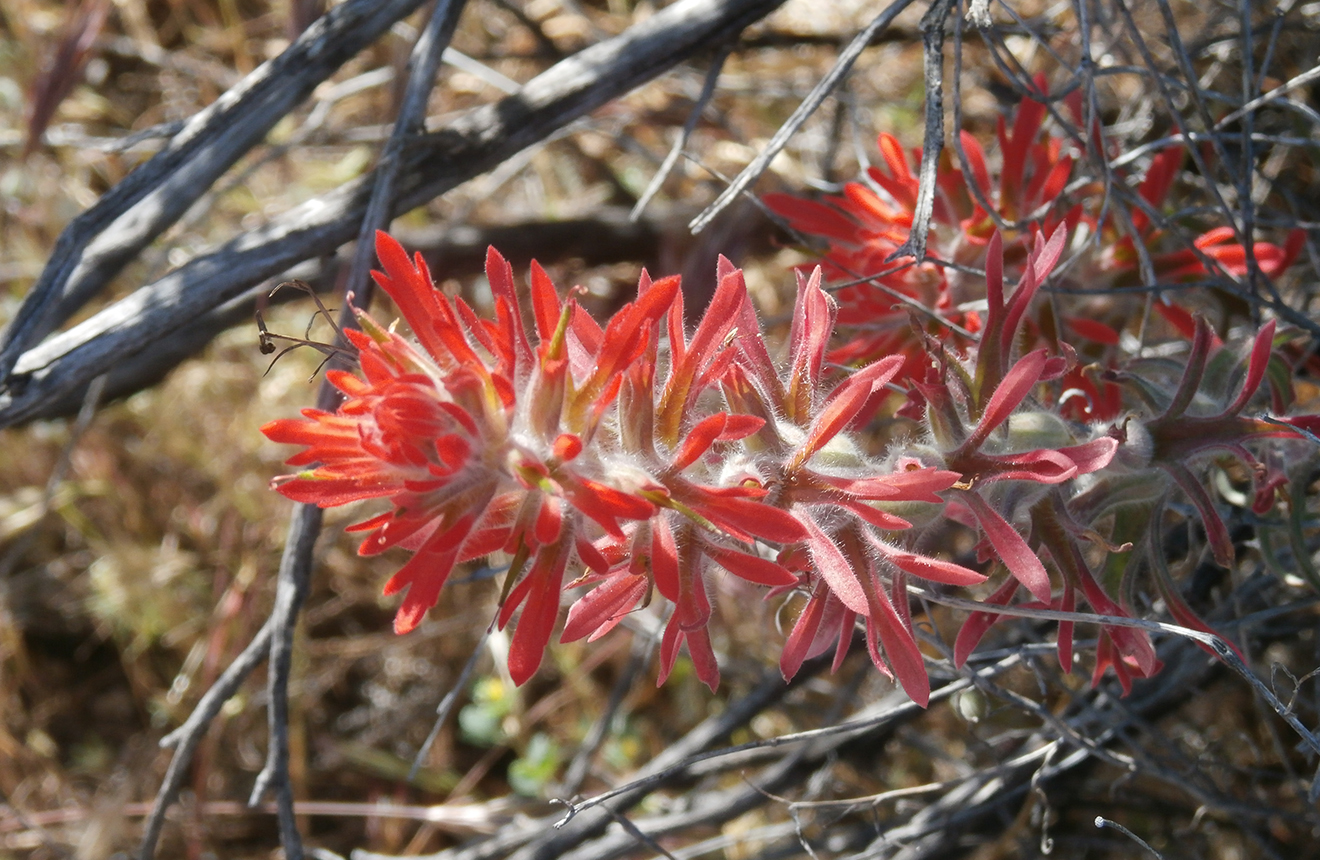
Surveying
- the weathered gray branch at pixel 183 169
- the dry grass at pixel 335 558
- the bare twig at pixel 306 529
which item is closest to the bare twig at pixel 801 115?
the bare twig at pixel 306 529

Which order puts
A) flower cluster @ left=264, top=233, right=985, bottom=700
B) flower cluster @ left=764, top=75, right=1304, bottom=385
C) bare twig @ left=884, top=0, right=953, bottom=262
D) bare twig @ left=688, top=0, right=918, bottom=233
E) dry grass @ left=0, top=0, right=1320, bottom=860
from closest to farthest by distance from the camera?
flower cluster @ left=264, top=233, right=985, bottom=700, bare twig @ left=884, top=0, right=953, bottom=262, bare twig @ left=688, top=0, right=918, bottom=233, flower cluster @ left=764, top=75, right=1304, bottom=385, dry grass @ left=0, top=0, right=1320, bottom=860

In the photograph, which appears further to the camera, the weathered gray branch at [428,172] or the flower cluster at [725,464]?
the weathered gray branch at [428,172]

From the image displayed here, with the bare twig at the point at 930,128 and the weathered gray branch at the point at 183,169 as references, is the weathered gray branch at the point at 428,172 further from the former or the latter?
the bare twig at the point at 930,128

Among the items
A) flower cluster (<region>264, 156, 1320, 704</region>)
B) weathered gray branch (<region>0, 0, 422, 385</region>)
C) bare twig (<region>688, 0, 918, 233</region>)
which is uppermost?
weathered gray branch (<region>0, 0, 422, 385</region>)

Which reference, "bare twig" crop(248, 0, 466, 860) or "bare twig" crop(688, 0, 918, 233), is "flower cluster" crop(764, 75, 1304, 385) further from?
"bare twig" crop(248, 0, 466, 860)

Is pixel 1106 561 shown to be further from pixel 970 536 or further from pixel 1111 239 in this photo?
pixel 970 536

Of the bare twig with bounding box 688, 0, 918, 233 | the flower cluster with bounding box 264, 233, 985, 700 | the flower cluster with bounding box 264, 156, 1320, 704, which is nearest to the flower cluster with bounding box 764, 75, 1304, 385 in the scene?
the bare twig with bounding box 688, 0, 918, 233

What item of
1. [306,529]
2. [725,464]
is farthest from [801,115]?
[306,529]

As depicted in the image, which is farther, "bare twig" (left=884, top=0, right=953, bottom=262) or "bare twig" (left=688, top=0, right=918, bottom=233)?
"bare twig" (left=688, top=0, right=918, bottom=233)
